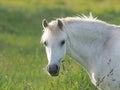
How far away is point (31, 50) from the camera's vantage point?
53.1ft

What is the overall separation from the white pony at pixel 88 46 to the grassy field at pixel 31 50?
397 millimetres

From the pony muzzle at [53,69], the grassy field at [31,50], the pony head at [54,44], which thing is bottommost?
the grassy field at [31,50]

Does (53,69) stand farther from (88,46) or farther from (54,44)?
(88,46)

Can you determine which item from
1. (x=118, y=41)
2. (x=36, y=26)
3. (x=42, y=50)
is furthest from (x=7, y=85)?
(x=36, y=26)

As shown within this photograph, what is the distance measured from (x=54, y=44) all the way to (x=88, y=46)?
0.69 m

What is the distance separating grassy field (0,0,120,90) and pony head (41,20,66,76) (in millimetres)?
456

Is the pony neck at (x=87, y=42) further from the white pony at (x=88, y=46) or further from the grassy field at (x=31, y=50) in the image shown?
the grassy field at (x=31, y=50)

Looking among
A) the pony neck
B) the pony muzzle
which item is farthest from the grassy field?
the pony muzzle

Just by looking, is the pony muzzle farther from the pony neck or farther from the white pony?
the pony neck

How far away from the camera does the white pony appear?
306 inches

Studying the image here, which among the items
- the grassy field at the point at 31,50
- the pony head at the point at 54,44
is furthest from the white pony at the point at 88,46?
the grassy field at the point at 31,50

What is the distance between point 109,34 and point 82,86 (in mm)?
982

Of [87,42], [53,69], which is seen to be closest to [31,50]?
[87,42]

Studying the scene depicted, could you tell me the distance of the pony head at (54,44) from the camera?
7594 millimetres
